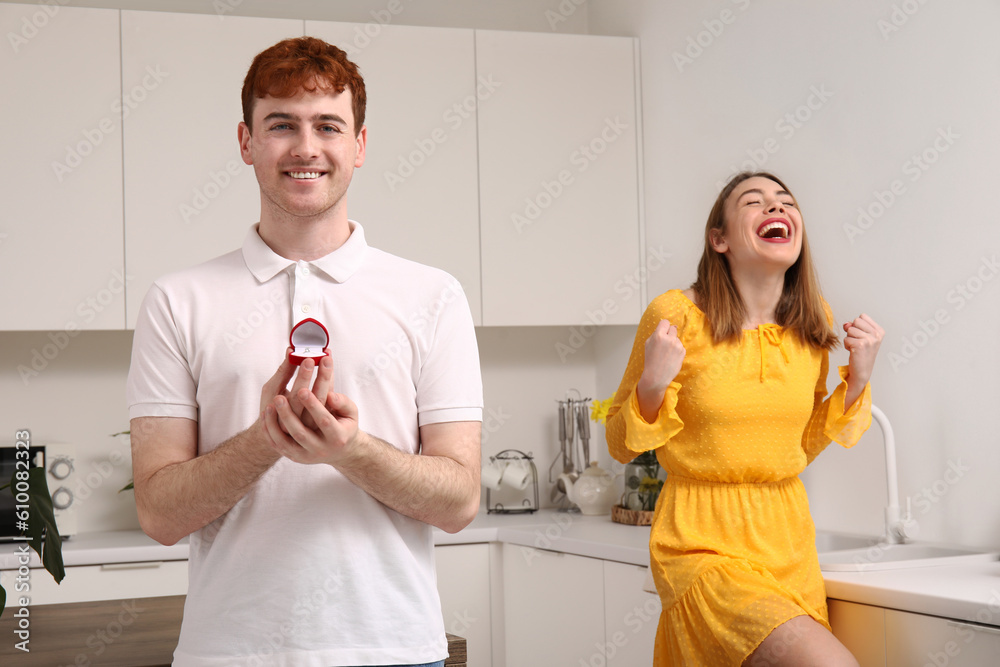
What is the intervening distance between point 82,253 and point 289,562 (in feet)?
6.98

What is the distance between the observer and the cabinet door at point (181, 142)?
2.94m

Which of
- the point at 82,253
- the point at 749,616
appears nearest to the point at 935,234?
the point at 749,616

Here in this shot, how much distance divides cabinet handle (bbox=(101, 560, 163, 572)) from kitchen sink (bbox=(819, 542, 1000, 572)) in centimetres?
167

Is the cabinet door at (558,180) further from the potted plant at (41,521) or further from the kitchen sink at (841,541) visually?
the potted plant at (41,521)

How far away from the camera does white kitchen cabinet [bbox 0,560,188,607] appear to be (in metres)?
2.64

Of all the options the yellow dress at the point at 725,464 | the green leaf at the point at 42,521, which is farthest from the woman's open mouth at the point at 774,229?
the green leaf at the point at 42,521

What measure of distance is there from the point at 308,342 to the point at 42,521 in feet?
2.64

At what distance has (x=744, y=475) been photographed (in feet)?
5.83

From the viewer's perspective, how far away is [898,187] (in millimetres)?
2311

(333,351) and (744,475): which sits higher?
(333,351)

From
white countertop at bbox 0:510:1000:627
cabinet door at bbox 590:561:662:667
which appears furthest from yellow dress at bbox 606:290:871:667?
cabinet door at bbox 590:561:662:667

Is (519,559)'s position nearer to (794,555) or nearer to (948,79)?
(794,555)

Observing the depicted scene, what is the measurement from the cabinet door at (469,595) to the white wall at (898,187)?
3.13 ft

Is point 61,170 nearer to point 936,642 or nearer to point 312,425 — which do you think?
point 312,425
